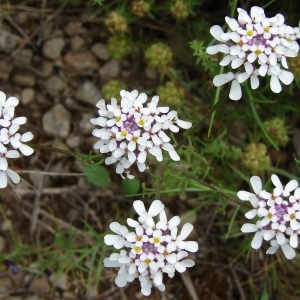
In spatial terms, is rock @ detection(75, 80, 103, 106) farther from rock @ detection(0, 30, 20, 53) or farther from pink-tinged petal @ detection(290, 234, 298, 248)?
pink-tinged petal @ detection(290, 234, 298, 248)

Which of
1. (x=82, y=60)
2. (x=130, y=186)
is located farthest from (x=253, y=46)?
(x=82, y=60)

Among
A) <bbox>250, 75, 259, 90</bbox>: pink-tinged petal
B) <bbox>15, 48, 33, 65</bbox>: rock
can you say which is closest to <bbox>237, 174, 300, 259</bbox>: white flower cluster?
<bbox>250, 75, 259, 90</bbox>: pink-tinged petal

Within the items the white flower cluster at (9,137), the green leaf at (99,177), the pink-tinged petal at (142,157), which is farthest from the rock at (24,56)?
the pink-tinged petal at (142,157)

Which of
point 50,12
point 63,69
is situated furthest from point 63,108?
point 50,12

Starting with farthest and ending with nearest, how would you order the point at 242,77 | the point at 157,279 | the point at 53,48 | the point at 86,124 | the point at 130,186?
the point at 53,48, the point at 86,124, the point at 130,186, the point at 242,77, the point at 157,279

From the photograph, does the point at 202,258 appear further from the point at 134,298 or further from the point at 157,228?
the point at 157,228

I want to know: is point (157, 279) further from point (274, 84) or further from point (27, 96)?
point (27, 96)
